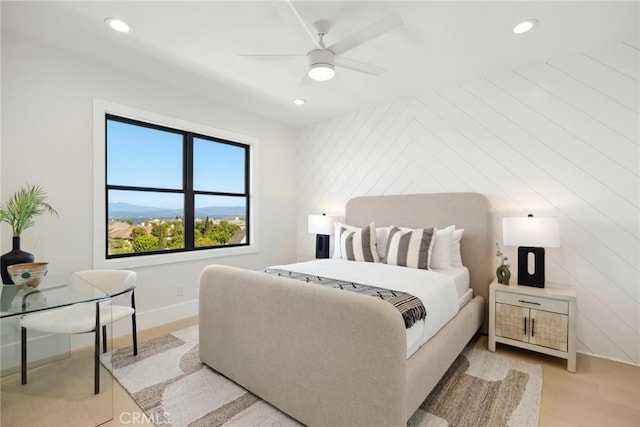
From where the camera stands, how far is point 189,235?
11.7 feet

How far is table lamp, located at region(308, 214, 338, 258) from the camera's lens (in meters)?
3.96

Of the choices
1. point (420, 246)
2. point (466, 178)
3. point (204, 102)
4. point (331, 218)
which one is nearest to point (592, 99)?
point (466, 178)

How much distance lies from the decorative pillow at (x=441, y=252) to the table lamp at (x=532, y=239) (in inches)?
19.5

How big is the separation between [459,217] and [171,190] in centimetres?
321

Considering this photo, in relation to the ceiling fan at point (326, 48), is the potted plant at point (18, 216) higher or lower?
lower

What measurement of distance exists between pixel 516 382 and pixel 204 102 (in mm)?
4011

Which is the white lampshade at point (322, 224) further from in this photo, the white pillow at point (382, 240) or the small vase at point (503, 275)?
the small vase at point (503, 275)

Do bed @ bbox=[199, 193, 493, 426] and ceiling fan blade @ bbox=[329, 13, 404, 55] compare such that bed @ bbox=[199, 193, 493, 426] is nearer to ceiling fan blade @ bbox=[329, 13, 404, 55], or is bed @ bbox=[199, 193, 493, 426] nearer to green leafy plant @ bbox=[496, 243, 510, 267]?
green leafy plant @ bbox=[496, 243, 510, 267]

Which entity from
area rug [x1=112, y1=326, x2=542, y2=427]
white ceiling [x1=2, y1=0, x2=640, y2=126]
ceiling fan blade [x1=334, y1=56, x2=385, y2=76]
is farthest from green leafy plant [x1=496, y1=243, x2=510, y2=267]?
ceiling fan blade [x1=334, y1=56, x2=385, y2=76]

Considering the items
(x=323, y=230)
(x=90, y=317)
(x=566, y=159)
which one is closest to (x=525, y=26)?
(x=566, y=159)

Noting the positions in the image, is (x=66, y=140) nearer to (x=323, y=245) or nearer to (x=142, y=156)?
(x=142, y=156)

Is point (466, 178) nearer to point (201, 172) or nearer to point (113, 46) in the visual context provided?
point (201, 172)

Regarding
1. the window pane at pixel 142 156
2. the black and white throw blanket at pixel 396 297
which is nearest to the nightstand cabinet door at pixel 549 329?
the black and white throw blanket at pixel 396 297

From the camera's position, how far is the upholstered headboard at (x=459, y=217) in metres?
3.00
